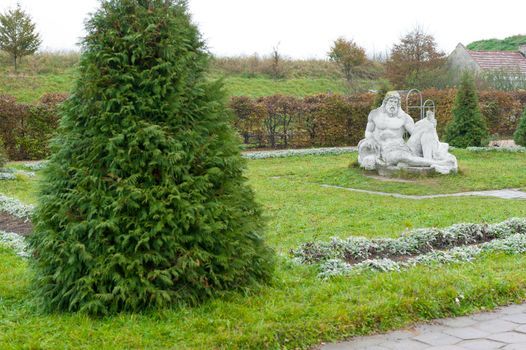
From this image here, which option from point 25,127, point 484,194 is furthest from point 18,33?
point 484,194

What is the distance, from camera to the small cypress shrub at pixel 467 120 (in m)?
21.4

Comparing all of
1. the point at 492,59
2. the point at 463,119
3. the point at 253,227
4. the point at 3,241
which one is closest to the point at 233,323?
the point at 253,227

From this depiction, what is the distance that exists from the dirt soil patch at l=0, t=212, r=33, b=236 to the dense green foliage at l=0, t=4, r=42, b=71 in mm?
23815

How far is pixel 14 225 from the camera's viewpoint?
9.05 m

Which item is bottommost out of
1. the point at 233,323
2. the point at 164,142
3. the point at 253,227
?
the point at 233,323

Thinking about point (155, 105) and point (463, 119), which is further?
point (463, 119)

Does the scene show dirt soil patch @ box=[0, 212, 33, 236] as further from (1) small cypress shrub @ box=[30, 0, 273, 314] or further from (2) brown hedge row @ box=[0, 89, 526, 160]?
(2) brown hedge row @ box=[0, 89, 526, 160]

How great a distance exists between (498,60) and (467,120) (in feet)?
82.5

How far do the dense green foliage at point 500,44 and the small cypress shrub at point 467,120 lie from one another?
35.3m

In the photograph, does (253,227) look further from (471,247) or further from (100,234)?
(471,247)

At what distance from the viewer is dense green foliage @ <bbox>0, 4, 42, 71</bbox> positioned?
30969 mm

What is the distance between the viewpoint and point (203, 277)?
15.1ft

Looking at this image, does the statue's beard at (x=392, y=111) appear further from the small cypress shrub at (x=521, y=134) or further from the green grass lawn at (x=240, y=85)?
the green grass lawn at (x=240, y=85)

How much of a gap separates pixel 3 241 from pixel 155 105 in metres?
4.15
